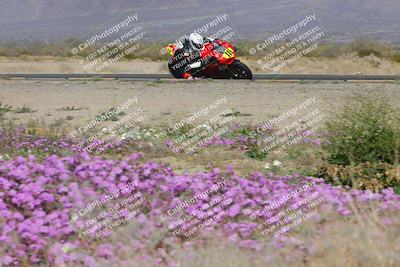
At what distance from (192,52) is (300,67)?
51.5ft

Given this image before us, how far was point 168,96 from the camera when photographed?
18859 millimetres

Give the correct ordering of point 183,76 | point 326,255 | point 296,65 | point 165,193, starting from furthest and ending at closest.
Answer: point 296,65
point 183,76
point 165,193
point 326,255

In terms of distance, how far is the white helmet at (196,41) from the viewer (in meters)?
22.0

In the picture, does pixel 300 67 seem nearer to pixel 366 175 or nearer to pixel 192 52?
pixel 192 52

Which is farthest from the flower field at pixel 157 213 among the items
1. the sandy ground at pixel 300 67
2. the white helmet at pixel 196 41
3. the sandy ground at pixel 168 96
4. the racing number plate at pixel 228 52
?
the sandy ground at pixel 300 67

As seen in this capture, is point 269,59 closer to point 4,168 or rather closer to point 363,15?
point 4,168

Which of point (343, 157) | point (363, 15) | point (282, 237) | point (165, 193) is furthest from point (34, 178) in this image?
point (363, 15)

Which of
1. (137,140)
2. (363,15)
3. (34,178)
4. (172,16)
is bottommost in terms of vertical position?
A: (363,15)

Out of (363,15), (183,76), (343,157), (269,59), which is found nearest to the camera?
(343,157)

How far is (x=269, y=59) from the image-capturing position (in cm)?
4044

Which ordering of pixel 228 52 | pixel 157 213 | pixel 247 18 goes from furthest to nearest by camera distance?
pixel 247 18, pixel 228 52, pixel 157 213

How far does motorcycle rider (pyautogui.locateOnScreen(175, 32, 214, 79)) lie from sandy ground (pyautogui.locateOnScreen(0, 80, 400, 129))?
37.6 inches

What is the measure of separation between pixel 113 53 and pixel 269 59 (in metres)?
11.6

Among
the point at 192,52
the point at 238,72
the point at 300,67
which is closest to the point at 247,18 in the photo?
the point at 300,67
